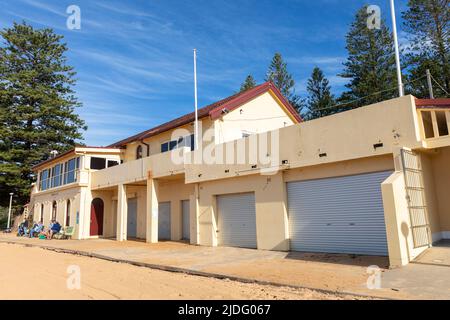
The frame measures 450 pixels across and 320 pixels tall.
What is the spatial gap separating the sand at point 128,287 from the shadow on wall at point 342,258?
3464mm

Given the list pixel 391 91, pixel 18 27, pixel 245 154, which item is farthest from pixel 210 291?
pixel 18 27

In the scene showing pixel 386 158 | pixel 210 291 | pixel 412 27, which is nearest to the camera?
pixel 210 291

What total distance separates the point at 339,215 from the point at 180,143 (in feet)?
36.5

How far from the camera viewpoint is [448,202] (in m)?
10.9

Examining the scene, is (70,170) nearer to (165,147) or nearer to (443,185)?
(165,147)

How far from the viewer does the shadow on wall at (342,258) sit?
32.5ft

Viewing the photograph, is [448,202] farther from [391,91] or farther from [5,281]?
[391,91]

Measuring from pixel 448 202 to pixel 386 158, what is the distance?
2444 mm

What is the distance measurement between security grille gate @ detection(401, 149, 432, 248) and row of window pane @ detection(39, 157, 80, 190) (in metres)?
22.3

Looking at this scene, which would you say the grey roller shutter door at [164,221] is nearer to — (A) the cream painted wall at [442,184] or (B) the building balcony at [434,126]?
(A) the cream painted wall at [442,184]

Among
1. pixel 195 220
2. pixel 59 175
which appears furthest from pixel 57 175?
pixel 195 220

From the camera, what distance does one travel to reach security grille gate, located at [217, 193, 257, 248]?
1495 centimetres

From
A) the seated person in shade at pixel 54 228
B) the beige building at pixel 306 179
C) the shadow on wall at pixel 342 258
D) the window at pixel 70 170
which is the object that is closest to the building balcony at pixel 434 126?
the beige building at pixel 306 179

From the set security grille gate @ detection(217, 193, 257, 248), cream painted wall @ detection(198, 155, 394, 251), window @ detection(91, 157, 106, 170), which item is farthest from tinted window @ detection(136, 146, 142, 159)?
security grille gate @ detection(217, 193, 257, 248)
